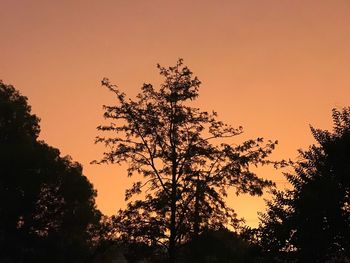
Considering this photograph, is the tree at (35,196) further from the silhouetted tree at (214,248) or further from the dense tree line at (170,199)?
the silhouetted tree at (214,248)

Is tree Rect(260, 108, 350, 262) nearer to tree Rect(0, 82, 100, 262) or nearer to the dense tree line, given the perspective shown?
the dense tree line

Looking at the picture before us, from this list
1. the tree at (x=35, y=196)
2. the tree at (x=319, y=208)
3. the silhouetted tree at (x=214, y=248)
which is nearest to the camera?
the tree at (x=319, y=208)

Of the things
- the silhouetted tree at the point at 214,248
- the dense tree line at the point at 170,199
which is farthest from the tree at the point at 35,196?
the silhouetted tree at the point at 214,248

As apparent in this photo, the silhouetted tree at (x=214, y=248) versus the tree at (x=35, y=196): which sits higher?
the tree at (x=35, y=196)

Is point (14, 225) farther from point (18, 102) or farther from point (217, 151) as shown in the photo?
point (217, 151)

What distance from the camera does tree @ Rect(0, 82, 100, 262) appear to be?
126 ft

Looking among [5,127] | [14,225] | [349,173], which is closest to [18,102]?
[5,127]

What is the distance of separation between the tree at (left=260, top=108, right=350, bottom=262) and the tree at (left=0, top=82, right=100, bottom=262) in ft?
86.5

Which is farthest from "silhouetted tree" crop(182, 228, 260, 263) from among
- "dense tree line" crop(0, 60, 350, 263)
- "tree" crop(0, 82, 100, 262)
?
"tree" crop(0, 82, 100, 262)

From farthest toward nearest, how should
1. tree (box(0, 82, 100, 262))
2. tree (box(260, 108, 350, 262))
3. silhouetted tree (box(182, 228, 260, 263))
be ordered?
1. tree (box(0, 82, 100, 262))
2. silhouetted tree (box(182, 228, 260, 263))
3. tree (box(260, 108, 350, 262))

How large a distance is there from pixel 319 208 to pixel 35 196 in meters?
30.9

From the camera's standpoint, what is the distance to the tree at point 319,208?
12.5 metres

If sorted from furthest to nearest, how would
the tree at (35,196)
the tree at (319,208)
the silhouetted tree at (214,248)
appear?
the tree at (35,196)
the silhouetted tree at (214,248)
the tree at (319,208)

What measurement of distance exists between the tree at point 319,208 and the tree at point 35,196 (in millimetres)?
26377
